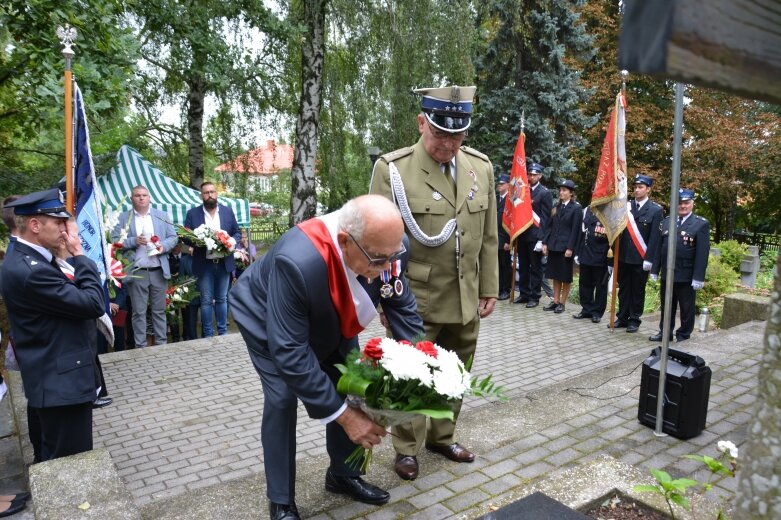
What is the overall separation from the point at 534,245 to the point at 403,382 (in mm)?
8331

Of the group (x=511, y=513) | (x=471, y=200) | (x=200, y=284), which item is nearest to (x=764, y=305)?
(x=471, y=200)

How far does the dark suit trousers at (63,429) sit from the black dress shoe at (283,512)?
141 centimetres

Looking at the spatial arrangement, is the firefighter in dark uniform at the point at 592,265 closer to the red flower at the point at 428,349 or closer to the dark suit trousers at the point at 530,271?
the dark suit trousers at the point at 530,271

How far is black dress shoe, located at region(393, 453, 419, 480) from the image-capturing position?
363 cm

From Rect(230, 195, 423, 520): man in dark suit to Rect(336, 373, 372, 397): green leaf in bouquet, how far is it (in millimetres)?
115

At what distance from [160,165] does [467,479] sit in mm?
16171

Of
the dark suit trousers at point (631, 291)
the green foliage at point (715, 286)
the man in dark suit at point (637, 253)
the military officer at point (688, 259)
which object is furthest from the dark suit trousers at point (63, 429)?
the green foliage at point (715, 286)

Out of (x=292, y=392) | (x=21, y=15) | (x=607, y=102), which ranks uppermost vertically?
(x=607, y=102)

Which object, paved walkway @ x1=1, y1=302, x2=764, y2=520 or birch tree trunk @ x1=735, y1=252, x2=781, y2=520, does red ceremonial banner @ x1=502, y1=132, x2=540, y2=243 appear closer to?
paved walkway @ x1=1, y1=302, x2=764, y2=520

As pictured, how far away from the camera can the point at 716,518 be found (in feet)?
8.45

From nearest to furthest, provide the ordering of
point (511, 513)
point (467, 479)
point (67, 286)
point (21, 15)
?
point (511, 513), point (67, 286), point (467, 479), point (21, 15)

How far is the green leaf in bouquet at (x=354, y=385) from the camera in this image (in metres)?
2.54

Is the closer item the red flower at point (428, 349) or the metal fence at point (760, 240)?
the red flower at point (428, 349)

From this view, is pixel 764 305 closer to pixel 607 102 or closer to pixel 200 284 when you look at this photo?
pixel 200 284
